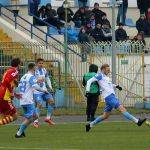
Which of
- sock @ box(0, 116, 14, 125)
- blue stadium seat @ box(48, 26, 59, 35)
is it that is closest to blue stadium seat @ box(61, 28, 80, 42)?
blue stadium seat @ box(48, 26, 59, 35)

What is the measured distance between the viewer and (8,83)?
23.6 meters

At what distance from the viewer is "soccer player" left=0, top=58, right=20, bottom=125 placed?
23.5m

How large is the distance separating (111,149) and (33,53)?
20365 mm

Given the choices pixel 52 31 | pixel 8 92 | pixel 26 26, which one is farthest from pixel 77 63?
pixel 8 92

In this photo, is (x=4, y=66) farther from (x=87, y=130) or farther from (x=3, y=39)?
(x=87, y=130)

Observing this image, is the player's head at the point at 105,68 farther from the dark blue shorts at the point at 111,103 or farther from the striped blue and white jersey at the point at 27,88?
the striped blue and white jersey at the point at 27,88

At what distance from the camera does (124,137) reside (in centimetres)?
2281

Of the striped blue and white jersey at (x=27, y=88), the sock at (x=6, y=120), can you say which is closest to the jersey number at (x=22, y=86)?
the striped blue and white jersey at (x=27, y=88)

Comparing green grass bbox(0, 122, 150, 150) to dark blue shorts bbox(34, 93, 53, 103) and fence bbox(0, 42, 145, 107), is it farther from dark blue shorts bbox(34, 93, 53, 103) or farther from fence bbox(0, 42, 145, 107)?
fence bbox(0, 42, 145, 107)

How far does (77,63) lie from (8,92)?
16423mm

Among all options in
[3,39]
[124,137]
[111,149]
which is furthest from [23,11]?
[111,149]

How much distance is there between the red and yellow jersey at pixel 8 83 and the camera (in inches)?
927

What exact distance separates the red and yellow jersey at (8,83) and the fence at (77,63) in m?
14.3

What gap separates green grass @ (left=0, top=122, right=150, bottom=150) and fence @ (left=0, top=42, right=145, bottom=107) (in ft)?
34.1
